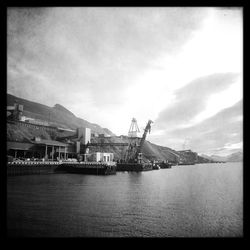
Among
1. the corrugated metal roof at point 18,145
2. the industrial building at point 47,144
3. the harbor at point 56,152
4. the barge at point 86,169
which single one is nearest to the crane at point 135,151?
the harbor at point 56,152

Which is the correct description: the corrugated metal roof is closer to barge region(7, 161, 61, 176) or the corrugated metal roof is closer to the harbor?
the harbor

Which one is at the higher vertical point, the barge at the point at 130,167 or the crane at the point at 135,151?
the crane at the point at 135,151

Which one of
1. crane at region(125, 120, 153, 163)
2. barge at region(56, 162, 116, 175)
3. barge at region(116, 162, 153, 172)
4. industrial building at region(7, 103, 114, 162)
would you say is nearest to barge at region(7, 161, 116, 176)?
barge at region(56, 162, 116, 175)

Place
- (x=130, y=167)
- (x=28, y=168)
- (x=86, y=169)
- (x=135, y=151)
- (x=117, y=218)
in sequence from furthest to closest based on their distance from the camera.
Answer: (x=135, y=151) < (x=130, y=167) < (x=86, y=169) < (x=28, y=168) < (x=117, y=218)

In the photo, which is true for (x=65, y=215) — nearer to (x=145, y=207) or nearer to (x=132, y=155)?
(x=145, y=207)

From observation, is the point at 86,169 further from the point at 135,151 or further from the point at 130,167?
the point at 135,151

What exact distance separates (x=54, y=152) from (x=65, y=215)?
20.8 m

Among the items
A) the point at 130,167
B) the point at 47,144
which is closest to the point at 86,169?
the point at 47,144

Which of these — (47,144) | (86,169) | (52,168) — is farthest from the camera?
(47,144)

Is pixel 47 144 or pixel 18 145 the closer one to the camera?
pixel 18 145

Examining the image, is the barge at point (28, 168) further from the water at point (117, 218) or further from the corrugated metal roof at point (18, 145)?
the water at point (117, 218)

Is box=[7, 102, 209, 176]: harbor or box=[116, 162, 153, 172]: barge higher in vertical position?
box=[7, 102, 209, 176]: harbor
